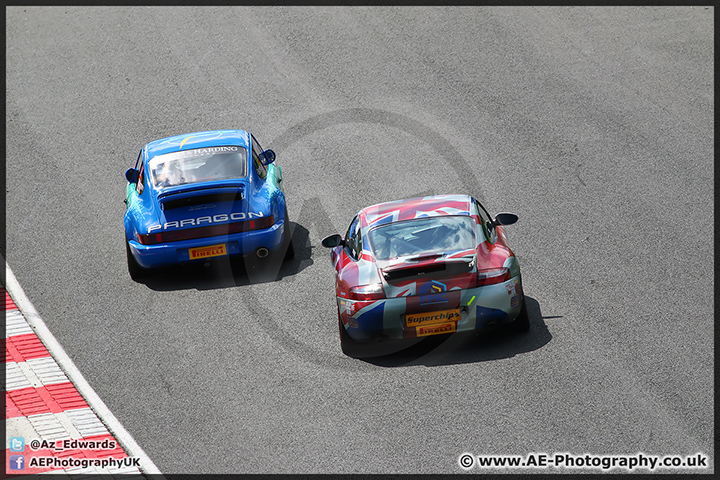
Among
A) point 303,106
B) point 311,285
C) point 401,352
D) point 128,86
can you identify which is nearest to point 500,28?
point 303,106

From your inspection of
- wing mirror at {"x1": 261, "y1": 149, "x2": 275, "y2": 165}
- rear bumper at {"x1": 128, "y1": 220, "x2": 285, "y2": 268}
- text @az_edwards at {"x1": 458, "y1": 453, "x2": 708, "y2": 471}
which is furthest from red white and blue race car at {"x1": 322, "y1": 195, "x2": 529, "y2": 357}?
wing mirror at {"x1": 261, "y1": 149, "x2": 275, "y2": 165}

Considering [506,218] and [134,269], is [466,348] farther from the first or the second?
[134,269]

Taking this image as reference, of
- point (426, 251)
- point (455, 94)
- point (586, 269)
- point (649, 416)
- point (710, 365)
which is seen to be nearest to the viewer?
point (649, 416)

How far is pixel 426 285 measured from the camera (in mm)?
8023

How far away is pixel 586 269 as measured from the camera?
33.2 feet

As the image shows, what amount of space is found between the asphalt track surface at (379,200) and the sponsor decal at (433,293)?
2.34ft

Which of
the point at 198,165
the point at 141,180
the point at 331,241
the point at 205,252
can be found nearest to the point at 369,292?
the point at 331,241

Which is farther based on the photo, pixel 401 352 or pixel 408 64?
pixel 408 64

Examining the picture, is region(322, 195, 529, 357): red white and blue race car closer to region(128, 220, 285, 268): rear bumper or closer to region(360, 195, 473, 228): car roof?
region(360, 195, 473, 228): car roof

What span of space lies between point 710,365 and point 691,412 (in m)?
0.88

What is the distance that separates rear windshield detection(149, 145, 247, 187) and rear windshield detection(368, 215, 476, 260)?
2.76 m

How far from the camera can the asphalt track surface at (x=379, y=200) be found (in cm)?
741

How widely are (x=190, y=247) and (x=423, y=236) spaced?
3.22 meters

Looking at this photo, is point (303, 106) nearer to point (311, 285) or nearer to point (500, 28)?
point (500, 28)
